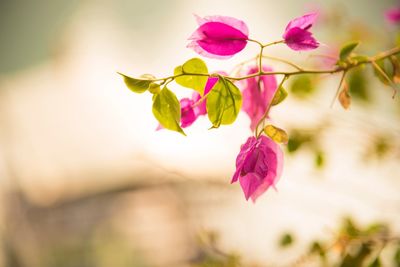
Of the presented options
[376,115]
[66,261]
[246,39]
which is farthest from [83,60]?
[246,39]

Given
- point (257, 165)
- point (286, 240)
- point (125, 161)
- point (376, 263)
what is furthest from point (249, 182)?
point (125, 161)

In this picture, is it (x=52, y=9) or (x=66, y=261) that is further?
(x=52, y=9)

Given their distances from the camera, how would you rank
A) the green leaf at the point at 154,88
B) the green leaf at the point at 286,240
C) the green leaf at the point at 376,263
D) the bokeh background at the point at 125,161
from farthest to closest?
the bokeh background at the point at 125,161 → the green leaf at the point at 286,240 → the green leaf at the point at 376,263 → the green leaf at the point at 154,88

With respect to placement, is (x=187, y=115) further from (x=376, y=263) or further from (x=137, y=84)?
(x=376, y=263)

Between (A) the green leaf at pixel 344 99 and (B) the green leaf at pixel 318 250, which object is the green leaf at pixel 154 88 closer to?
(A) the green leaf at pixel 344 99

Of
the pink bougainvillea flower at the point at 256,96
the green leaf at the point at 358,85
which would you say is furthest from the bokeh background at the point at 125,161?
the pink bougainvillea flower at the point at 256,96

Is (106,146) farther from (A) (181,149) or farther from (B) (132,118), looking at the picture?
(A) (181,149)
